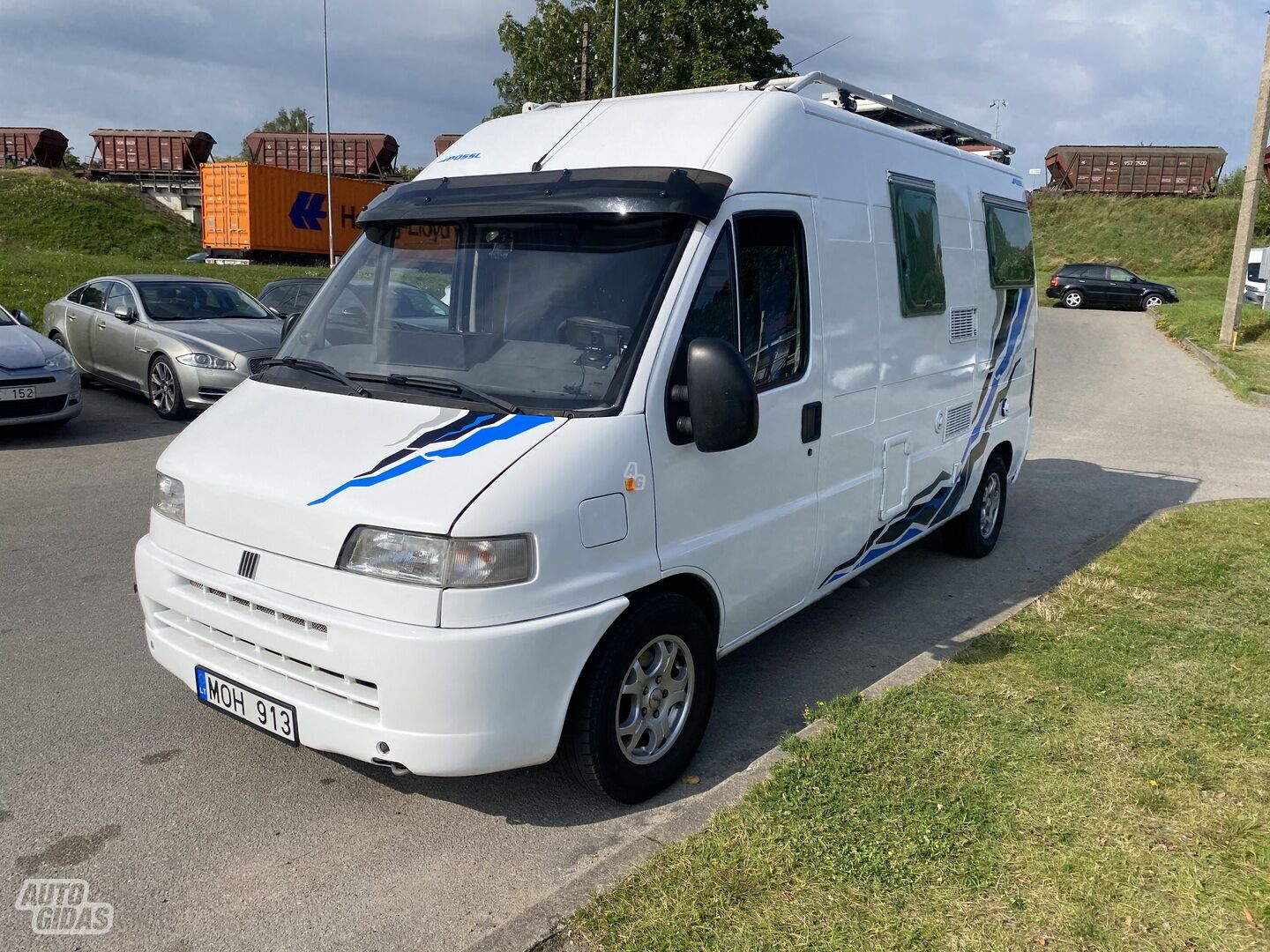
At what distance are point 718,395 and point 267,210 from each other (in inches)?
1288

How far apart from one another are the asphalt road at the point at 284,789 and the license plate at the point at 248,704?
39 centimetres

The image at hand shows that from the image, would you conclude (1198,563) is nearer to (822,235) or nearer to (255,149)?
(822,235)

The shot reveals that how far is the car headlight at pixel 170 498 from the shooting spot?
3.72 metres

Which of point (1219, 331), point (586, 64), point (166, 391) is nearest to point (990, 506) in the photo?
point (166, 391)

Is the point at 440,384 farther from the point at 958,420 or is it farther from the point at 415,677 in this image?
the point at 958,420

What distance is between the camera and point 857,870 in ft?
10.4

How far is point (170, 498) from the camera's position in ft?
12.4

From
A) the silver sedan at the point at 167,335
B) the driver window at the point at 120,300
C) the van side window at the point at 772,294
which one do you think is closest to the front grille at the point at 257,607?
the van side window at the point at 772,294

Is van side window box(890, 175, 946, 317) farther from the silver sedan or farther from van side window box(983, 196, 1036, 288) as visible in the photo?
the silver sedan

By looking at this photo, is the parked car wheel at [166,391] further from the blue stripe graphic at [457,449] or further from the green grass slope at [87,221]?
the green grass slope at [87,221]

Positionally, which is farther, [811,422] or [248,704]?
[811,422]

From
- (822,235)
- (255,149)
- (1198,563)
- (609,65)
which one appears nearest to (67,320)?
(822,235)

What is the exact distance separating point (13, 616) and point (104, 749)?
1.86 meters

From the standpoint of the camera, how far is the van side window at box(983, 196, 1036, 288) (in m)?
6.68
